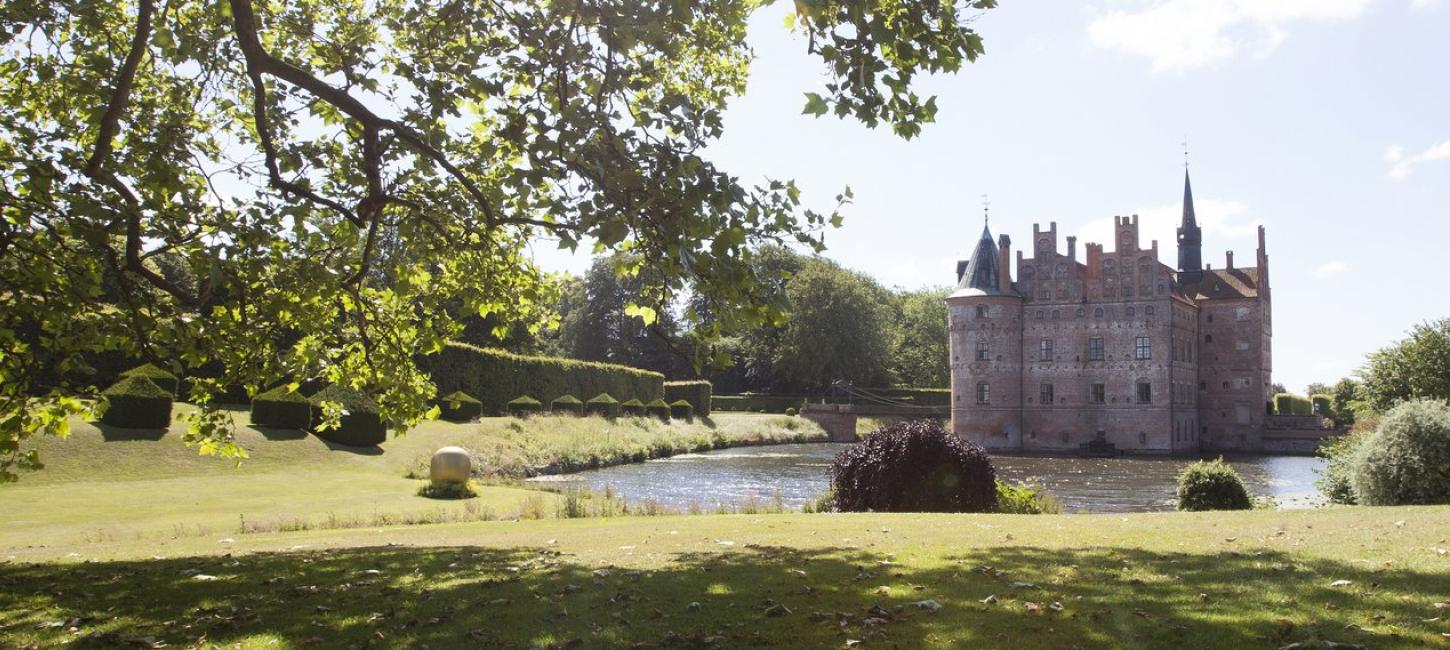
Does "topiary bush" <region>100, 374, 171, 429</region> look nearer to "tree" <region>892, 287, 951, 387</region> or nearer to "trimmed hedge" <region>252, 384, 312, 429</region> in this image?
"trimmed hedge" <region>252, 384, 312, 429</region>

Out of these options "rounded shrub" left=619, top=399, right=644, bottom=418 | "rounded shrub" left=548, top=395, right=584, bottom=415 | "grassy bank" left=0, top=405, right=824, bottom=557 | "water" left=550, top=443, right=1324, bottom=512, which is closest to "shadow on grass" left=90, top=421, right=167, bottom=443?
"grassy bank" left=0, top=405, right=824, bottom=557

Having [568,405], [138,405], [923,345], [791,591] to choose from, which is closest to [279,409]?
[138,405]

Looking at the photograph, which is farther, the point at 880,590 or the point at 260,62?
the point at 260,62

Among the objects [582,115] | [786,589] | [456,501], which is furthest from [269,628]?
[456,501]

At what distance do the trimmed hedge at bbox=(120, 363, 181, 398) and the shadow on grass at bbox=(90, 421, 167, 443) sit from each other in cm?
136

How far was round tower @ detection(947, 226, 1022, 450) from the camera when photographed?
6081 cm

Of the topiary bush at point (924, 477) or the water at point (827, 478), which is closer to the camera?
the topiary bush at point (924, 477)

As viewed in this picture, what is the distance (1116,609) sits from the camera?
579cm

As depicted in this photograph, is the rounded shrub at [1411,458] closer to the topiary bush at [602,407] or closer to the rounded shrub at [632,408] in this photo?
the topiary bush at [602,407]

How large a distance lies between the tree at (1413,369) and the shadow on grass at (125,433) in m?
35.0

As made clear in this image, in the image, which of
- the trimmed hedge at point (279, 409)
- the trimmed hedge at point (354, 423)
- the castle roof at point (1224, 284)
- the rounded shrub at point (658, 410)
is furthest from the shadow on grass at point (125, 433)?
the castle roof at point (1224, 284)

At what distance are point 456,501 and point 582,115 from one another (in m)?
16.2

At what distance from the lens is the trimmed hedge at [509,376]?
42812 millimetres

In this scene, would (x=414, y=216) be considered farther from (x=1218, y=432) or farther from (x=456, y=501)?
(x=1218, y=432)
